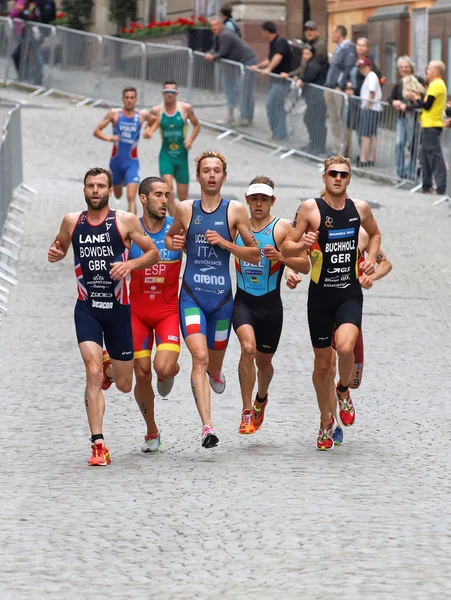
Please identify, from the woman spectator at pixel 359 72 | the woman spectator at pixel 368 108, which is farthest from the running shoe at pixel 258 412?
the woman spectator at pixel 359 72

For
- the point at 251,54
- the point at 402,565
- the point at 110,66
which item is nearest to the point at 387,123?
the point at 251,54

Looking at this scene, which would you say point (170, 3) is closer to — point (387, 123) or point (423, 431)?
point (387, 123)

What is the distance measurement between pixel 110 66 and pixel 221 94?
3.86m

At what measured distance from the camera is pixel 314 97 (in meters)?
26.8

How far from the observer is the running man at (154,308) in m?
9.89

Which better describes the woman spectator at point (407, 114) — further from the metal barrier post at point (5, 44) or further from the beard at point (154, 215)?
the beard at point (154, 215)

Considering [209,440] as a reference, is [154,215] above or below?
above

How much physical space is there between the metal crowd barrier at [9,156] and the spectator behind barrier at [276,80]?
5468 millimetres

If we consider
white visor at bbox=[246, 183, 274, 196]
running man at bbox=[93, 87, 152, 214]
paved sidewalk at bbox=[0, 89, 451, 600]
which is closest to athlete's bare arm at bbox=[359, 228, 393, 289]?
white visor at bbox=[246, 183, 274, 196]

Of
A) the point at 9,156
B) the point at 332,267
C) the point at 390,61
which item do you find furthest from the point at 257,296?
the point at 390,61

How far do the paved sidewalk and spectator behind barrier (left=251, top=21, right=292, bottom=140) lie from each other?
1173cm

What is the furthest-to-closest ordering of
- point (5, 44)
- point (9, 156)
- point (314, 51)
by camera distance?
point (5, 44) → point (314, 51) → point (9, 156)

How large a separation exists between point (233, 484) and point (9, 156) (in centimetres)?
1353

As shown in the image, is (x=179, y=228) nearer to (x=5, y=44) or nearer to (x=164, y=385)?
(x=164, y=385)
